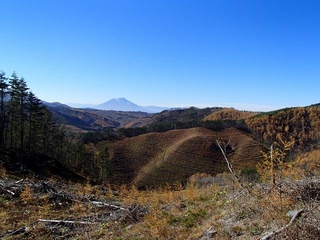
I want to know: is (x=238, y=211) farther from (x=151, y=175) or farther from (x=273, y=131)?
(x=273, y=131)

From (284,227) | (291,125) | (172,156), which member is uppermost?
(284,227)

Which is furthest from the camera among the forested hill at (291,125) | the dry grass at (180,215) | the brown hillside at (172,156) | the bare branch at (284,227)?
the forested hill at (291,125)

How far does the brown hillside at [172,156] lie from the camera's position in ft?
339

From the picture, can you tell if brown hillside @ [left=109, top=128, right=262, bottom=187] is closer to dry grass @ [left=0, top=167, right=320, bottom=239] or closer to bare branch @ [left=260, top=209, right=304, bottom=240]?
dry grass @ [left=0, top=167, right=320, bottom=239]

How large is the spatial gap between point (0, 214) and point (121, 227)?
14.8 feet

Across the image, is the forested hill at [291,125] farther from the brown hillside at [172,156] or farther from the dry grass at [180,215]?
the dry grass at [180,215]

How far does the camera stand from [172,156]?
385 feet

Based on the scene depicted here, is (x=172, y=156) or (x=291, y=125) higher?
(x=291, y=125)

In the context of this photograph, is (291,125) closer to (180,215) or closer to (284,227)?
(180,215)

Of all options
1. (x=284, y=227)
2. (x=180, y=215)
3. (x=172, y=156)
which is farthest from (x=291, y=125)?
(x=284, y=227)

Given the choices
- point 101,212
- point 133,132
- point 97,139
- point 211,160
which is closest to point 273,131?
point 211,160

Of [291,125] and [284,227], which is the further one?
[291,125]

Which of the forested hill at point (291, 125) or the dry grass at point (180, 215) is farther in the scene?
the forested hill at point (291, 125)

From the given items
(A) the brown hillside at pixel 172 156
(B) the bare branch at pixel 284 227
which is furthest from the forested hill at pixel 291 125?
(B) the bare branch at pixel 284 227
